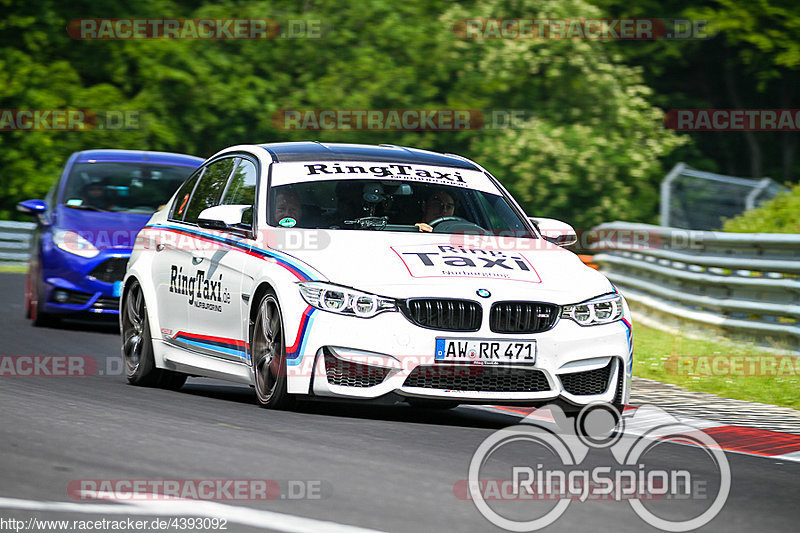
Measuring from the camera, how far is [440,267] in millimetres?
8438

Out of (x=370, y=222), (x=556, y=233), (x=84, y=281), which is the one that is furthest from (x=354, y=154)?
(x=84, y=281)

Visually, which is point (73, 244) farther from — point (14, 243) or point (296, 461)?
point (14, 243)

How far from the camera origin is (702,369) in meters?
12.6

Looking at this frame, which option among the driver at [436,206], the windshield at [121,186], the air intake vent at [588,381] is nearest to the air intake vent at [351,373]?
the air intake vent at [588,381]

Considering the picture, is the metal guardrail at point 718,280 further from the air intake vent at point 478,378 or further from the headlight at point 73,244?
the headlight at point 73,244

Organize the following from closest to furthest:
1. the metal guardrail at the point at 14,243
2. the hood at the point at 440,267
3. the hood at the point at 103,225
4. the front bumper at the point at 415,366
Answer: the front bumper at the point at 415,366 → the hood at the point at 440,267 → the hood at the point at 103,225 → the metal guardrail at the point at 14,243

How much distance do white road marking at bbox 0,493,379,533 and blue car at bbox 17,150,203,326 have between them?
29.1 feet

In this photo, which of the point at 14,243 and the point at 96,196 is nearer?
the point at 96,196

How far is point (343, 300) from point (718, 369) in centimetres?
527

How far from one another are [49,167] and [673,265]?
20.2 meters

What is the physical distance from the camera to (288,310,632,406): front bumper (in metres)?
8.16

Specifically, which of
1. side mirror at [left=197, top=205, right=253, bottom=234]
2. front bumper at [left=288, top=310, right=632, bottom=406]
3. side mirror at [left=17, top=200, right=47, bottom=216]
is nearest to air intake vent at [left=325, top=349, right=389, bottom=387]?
front bumper at [left=288, top=310, right=632, bottom=406]

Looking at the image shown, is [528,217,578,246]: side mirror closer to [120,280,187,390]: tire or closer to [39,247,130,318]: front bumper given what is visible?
[120,280,187,390]: tire

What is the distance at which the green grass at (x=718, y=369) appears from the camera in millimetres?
11227
